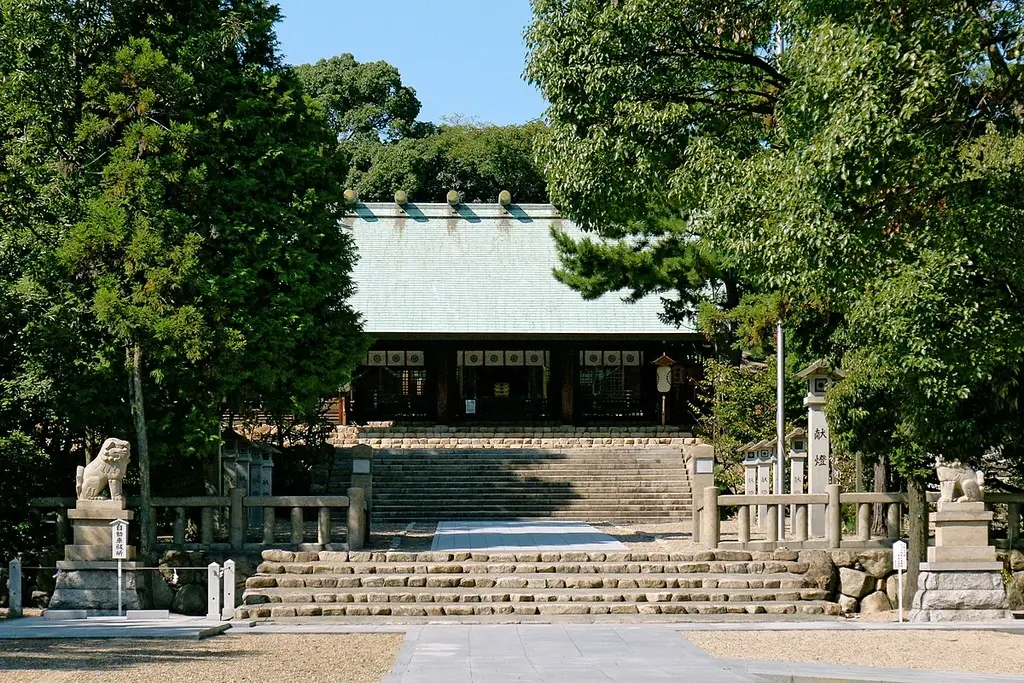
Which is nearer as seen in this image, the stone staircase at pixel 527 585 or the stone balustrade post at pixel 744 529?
the stone staircase at pixel 527 585

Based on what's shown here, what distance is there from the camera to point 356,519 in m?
17.5

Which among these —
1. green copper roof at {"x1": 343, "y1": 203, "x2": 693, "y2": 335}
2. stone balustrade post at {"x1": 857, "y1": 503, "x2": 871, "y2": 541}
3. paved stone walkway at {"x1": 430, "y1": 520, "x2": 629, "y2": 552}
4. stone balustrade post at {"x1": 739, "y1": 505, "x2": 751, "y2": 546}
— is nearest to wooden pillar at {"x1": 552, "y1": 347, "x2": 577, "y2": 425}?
green copper roof at {"x1": 343, "y1": 203, "x2": 693, "y2": 335}

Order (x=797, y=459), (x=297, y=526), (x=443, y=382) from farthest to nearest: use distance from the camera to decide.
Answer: (x=443, y=382) → (x=797, y=459) → (x=297, y=526)

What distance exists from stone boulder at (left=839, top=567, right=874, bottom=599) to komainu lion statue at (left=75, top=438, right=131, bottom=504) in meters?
9.06

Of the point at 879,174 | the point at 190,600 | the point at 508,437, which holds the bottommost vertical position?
the point at 190,600

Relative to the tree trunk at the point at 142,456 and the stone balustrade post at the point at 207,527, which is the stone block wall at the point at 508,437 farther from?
the tree trunk at the point at 142,456

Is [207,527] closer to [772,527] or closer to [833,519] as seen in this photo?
[772,527]

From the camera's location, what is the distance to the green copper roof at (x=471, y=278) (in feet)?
109

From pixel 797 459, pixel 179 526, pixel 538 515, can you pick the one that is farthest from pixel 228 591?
pixel 538 515

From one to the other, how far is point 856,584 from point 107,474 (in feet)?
30.8

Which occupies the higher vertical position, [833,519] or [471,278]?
[471,278]

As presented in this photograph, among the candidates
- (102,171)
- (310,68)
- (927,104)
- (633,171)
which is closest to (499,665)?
(927,104)

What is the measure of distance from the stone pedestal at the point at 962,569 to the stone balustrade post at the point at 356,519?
23.8 feet

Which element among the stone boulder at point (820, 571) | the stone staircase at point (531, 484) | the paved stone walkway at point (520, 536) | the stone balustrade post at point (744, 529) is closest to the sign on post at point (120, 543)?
the paved stone walkway at point (520, 536)
